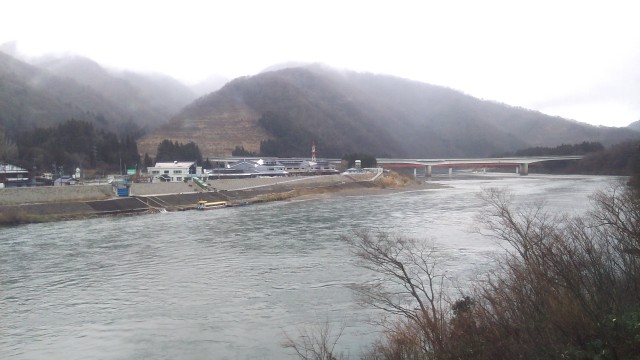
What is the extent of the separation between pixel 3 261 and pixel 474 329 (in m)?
12.3

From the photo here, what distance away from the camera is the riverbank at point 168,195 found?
2200 centimetres

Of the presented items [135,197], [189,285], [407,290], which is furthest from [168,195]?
[407,290]

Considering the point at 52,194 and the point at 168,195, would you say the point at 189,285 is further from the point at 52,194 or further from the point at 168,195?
the point at 168,195

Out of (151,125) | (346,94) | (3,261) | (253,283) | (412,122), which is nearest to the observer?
(253,283)

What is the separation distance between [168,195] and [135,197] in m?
2.05

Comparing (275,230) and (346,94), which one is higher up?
(346,94)

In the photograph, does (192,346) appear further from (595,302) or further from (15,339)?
(595,302)

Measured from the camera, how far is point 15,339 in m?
7.35

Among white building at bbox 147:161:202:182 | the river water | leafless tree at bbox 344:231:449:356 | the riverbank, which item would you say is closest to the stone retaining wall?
the riverbank

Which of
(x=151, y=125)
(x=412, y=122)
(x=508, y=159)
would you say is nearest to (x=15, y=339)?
(x=508, y=159)

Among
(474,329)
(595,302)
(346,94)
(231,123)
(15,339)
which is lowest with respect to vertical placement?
(15,339)

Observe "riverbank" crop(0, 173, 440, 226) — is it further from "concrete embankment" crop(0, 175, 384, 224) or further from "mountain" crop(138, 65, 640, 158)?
"mountain" crop(138, 65, 640, 158)

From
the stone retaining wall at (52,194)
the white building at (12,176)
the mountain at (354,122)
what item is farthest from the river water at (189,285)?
the mountain at (354,122)

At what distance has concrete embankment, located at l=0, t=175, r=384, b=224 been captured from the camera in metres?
22.0
